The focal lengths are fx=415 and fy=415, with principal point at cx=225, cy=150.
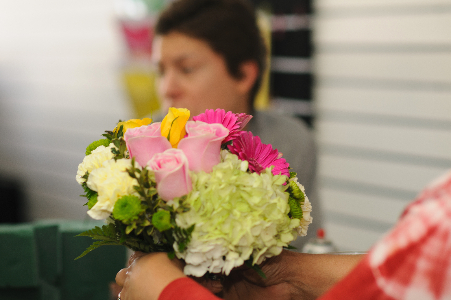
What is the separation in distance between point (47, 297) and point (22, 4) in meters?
4.23

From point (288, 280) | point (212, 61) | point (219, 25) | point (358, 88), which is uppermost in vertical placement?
point (219, 25)

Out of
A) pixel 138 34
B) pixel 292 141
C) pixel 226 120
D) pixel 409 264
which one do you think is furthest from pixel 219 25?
pixel 138 34

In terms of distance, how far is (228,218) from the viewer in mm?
613

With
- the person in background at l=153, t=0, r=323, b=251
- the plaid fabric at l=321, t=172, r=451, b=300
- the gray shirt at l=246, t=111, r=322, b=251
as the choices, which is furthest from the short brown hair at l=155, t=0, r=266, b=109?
the plaid fabric at l=321, t=172, r=451, b=300

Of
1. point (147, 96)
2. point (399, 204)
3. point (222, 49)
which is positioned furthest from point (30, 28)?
point (399, 204)

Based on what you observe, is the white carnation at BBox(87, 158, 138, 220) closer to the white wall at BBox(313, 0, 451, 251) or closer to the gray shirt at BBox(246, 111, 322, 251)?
the gray shirt at BBox(246, 111, 322, 251)

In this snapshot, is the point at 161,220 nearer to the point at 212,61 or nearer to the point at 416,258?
the point at 416,258

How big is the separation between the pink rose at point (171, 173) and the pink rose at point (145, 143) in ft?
0.10

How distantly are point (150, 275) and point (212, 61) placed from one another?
44.7 inches

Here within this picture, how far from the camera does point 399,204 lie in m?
2.36

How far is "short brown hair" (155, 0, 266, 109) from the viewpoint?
1.59 metres

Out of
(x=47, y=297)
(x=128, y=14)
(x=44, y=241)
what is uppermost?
(x=128, y=14)

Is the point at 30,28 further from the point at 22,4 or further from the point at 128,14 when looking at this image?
the point at 128,14

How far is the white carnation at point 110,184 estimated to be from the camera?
60cm
